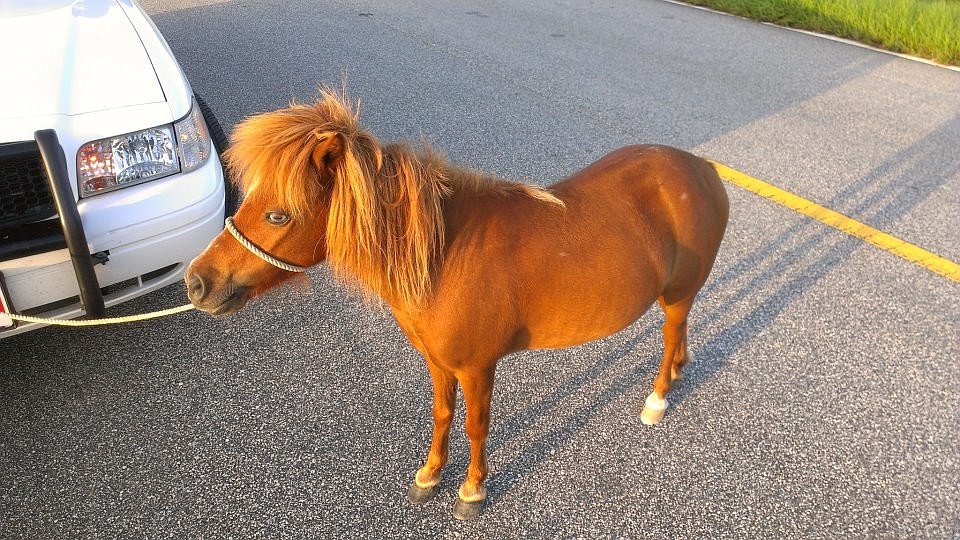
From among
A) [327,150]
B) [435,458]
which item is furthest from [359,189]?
[435,458]

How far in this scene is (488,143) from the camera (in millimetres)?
5172

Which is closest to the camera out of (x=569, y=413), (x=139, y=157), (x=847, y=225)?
(x=139, y=157)

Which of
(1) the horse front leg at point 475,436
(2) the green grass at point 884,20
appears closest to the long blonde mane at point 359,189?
(1) the horse front leg at point 475,436

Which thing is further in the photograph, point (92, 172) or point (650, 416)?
point (650, 416)

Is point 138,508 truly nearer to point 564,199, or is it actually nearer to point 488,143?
point 564,199

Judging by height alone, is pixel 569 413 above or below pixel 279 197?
below

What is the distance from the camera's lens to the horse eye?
61.2 inches

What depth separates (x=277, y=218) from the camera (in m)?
1.56

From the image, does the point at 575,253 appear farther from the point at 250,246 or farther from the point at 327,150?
the point at 250,246

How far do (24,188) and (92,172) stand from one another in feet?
0.75

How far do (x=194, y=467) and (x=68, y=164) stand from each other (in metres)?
1.23

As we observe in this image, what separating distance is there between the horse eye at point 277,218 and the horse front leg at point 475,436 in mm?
741

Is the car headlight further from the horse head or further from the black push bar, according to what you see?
the horse head

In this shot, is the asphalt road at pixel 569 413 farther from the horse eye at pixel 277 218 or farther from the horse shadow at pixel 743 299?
the horse eye at pixel 277 218
